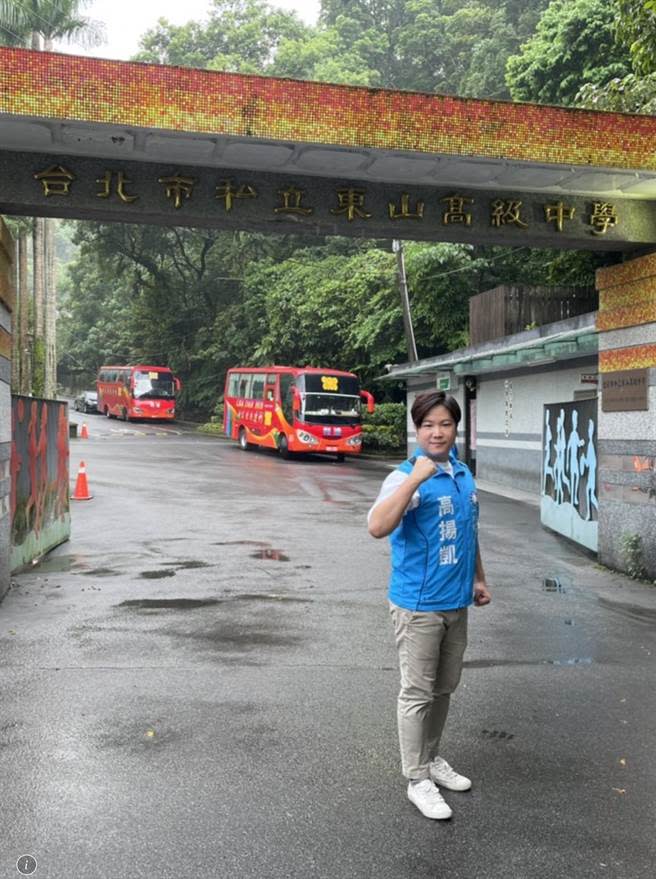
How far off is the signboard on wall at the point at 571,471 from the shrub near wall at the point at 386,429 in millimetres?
17026

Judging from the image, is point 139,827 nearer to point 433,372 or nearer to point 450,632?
point 450,632

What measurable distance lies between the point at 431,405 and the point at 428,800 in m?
1.73

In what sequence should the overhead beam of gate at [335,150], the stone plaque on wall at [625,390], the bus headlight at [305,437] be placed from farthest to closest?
the bus headlight at [305,437]
the stone plaque on wall at [625,390]
the overhead beam of gate at [335,150]

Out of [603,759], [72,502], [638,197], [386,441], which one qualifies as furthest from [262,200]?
[386,441]

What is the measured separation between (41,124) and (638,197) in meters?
6.07

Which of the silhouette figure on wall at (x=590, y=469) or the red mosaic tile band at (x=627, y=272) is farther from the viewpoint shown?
the silhouette figure on wall at (x=590, y=469)

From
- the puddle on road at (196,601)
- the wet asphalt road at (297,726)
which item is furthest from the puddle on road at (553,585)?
the puddle on road at (196,601)

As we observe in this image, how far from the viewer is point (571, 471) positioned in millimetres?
12117

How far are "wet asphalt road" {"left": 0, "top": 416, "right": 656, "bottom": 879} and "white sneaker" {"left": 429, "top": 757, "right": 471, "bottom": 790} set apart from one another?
2.7 inches

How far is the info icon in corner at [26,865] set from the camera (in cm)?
325

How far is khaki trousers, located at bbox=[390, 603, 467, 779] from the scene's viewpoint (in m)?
3.77

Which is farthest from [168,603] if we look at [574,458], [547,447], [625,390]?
[547,447]

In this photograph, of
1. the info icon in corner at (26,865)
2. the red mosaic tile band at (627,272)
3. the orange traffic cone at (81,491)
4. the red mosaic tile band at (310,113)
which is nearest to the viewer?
the info icon in corner at (26,865)

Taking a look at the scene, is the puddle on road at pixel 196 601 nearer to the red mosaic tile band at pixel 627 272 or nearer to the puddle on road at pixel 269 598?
the puddle on road at pixel 269 598
